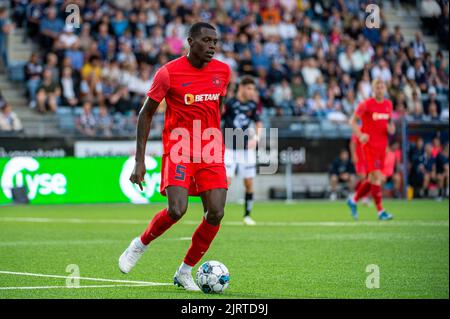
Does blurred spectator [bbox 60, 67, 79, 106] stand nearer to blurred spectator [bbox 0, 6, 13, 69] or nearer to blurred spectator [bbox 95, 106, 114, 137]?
blurred spectator [bbox 95, 106, 114, 137]

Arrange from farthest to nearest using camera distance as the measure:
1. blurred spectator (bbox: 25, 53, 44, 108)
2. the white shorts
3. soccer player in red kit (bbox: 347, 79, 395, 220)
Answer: blurred spectator (bbox: 25, 53, 44, 108)
soccer player in red kit (bbox: 347, 79, 395, 220)
the white shorts

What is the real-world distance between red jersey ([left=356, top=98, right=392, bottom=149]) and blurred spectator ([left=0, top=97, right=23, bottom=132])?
29.2ft

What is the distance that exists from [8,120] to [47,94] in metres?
1.68

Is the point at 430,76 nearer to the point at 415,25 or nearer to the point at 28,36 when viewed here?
the point at 415,25

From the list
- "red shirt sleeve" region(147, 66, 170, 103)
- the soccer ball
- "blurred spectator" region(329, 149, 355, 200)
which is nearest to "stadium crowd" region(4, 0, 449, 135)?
"blurred spectator" region(329, 149, 355, 200)

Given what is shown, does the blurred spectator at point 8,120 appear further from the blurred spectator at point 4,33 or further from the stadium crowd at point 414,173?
the stadium crowd at point 414,173

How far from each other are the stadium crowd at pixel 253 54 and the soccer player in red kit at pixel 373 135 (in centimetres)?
823

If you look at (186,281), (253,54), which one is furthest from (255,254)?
(253,54)

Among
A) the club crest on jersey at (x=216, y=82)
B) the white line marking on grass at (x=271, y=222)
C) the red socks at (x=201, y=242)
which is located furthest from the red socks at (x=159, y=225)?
the white line marking on grass at (x=271, y=222)

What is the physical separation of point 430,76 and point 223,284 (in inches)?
893

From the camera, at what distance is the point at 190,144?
911 cm

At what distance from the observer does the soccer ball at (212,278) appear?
8.66 meters

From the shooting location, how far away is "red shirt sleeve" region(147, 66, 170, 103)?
29.5 feet


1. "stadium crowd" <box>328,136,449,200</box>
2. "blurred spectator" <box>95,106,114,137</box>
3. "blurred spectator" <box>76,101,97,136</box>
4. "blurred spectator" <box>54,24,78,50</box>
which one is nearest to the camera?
"blurred spectator" <box>76,101,97,136</box>
